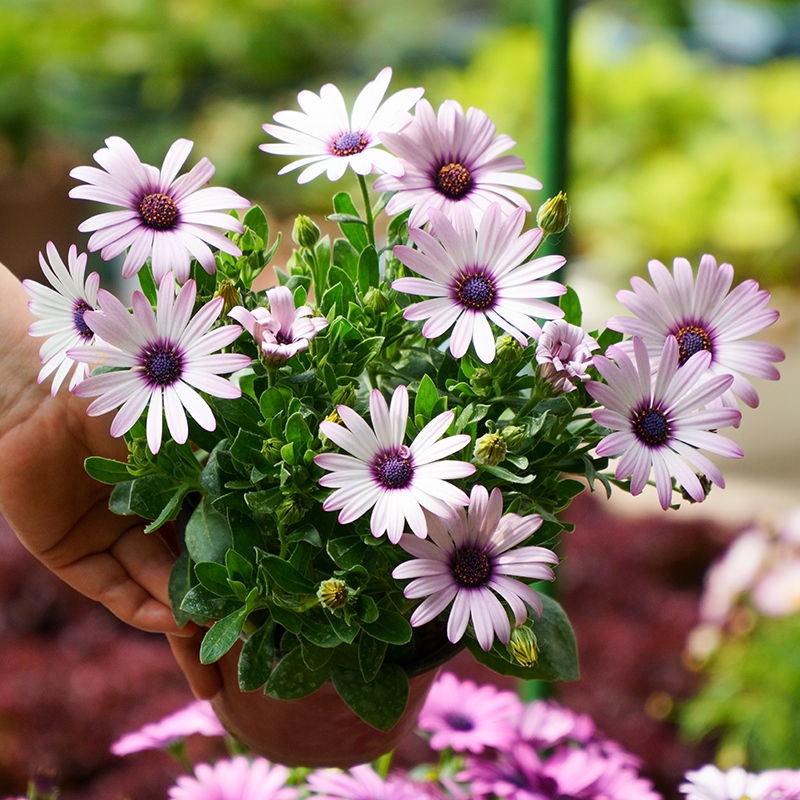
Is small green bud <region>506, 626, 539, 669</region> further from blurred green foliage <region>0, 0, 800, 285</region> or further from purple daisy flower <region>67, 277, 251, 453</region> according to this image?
blurred green foliage <region>0, 0, 800, 285</region>

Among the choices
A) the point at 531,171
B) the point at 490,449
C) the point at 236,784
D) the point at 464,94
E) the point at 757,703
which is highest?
the point at 464,94

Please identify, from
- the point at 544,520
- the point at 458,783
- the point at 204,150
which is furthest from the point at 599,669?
the point at 204,150

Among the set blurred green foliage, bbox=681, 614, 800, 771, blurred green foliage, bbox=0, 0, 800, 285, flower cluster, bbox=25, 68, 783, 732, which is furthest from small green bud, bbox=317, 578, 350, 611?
blurred green foliage, bbox=0, 0, 800, 285

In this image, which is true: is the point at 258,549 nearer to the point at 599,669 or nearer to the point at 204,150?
the point at 599,669

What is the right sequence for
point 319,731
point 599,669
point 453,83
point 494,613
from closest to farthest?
1. point 494,613
2. point 319,731
3. point 599,669
4. point 453,83

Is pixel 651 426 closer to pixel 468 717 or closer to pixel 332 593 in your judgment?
pixel 332 593

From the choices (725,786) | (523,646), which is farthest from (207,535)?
(725,786)
